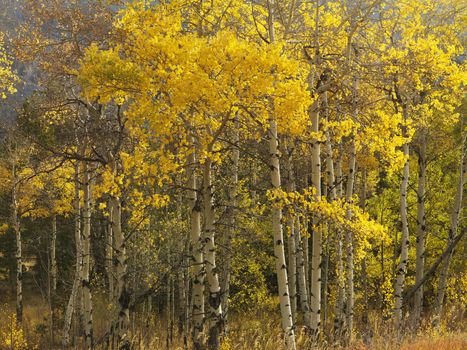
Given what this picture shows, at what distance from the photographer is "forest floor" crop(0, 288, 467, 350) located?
6383 millimetres

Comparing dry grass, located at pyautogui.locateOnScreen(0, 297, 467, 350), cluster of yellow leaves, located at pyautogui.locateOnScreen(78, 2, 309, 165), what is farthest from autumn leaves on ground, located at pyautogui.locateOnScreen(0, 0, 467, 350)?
dry grass, located at pyautogui.locateOnScreen(0, 297, 467, 350)

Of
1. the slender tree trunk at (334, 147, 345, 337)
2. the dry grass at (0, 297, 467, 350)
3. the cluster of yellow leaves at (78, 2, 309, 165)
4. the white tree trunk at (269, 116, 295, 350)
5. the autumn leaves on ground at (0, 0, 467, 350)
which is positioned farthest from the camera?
the dry grass at (0, 297, 467, 350)

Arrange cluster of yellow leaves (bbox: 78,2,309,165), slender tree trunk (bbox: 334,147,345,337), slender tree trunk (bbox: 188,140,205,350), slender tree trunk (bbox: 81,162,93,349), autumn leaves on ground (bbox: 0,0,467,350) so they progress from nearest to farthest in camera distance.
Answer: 1. cluster of yellow leaves (bbox: 78,2,309,165)
2. autumn leaves on ground (bbox: 0,0,467,350)
3. slender tree trunk (bbox: 188,140,205,350)
4. slender tree trunk (bbox: 334,147,345,337)
5. slender tree trunk (bbox: 81,162,93,349)

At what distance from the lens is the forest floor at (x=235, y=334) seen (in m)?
6.38

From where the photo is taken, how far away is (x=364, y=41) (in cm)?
916

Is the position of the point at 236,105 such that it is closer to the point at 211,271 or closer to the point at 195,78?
the point at 195,78

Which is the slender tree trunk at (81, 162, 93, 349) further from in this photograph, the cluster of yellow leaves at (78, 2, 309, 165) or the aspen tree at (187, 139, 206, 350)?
the cluster of yellow leaves at (78, 2, 309, 165)

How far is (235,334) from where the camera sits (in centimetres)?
1369

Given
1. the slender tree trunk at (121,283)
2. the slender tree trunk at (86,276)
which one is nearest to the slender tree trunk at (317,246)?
the slender tree trunk at (121,283)

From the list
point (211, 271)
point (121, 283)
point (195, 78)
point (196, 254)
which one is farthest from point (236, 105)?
point (121, 283)

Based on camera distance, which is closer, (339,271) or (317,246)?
(317,246)

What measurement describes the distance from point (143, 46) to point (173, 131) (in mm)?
1156

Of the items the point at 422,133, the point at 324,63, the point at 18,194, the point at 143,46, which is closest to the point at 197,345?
the point at 143,46

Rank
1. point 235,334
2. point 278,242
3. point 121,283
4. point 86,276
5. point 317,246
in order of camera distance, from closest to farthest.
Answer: point 278,242
point 121,283
point 317,246
point 86,276
point 235,334
